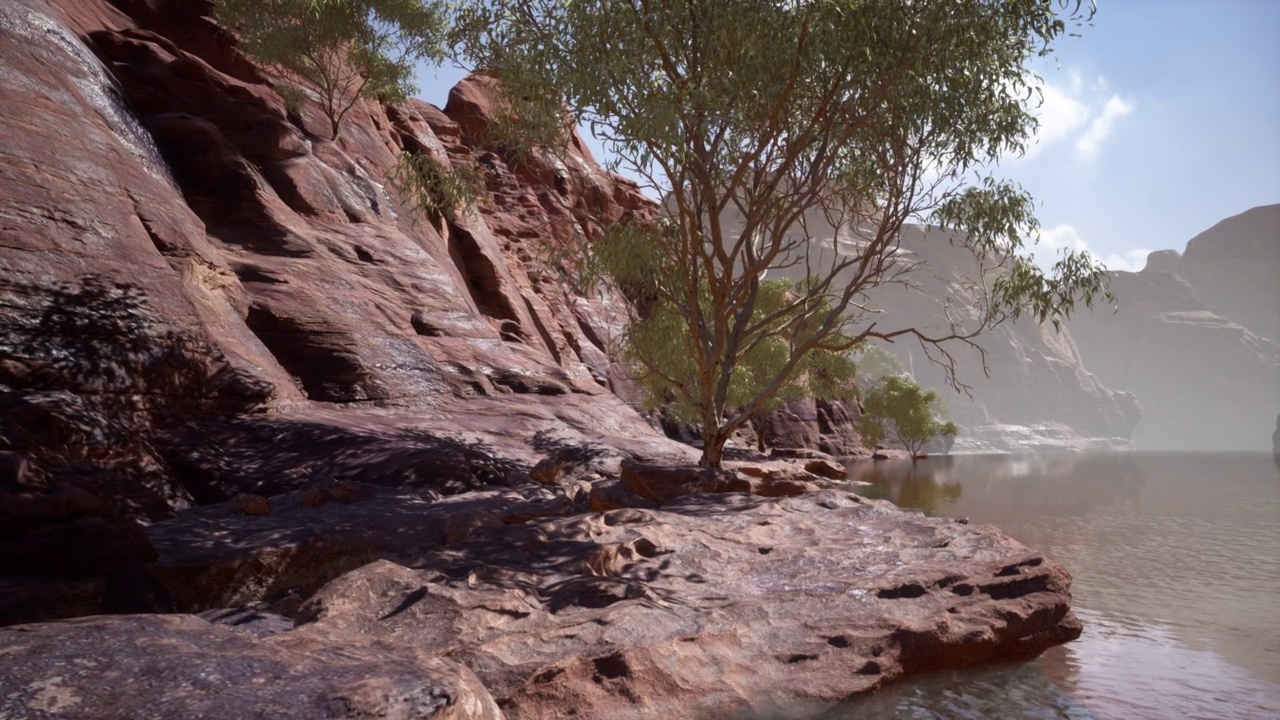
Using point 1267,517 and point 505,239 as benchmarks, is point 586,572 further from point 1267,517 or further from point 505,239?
point 505,239

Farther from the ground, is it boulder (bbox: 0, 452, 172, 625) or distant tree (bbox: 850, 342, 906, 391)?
distant tree (bbox: 850, 342, 906, 391)

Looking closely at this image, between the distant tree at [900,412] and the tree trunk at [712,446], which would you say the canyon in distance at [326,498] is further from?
the distant tree at [900,412]

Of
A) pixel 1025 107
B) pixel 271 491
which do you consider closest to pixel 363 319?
pixel 271 491

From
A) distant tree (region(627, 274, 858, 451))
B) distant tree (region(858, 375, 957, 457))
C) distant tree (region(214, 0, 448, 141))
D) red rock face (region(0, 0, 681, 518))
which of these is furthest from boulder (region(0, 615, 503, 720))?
distant tree (region(858, 375, 957, 457))

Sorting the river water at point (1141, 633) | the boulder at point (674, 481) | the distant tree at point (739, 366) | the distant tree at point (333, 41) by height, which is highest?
the distant tree at point (333, 41)

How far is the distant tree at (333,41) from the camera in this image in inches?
1085

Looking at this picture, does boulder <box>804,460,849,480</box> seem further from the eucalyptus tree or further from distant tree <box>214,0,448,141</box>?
distant tree <box>214,0,448,141</box>

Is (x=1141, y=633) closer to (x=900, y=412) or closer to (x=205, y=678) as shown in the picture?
(x=205, y=678)

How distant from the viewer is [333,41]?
28641 mm

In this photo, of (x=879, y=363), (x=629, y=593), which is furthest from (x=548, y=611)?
(x=879, y=363)

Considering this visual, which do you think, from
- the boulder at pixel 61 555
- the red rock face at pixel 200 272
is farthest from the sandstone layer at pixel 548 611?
the red rock face at pixel 200 272

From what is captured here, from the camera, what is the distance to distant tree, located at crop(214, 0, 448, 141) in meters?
27.6

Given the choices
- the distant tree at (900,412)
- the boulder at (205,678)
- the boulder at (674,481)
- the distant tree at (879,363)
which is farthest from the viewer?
the distant tree at (879,363)

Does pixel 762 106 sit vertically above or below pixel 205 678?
above
